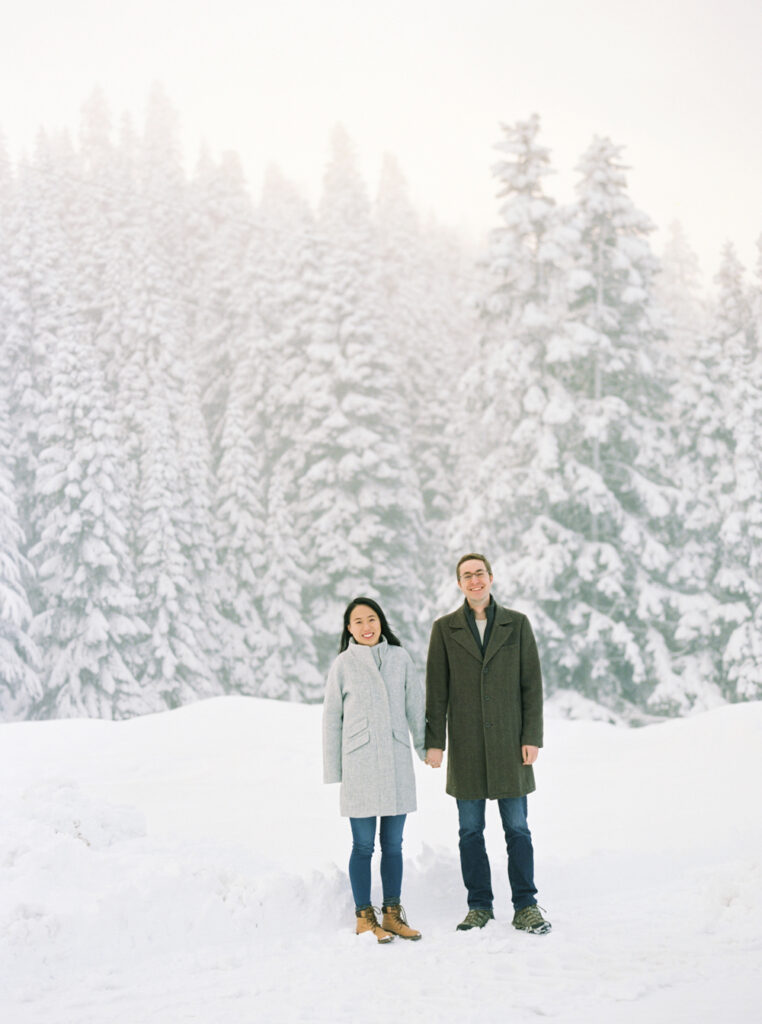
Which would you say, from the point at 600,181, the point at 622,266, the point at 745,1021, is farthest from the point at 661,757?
the point at 600,181

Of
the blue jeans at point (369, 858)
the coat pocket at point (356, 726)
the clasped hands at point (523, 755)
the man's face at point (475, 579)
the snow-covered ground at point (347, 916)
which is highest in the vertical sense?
the man's face at point (475, 579)

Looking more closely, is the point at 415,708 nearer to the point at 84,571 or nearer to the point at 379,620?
the point at 379,620

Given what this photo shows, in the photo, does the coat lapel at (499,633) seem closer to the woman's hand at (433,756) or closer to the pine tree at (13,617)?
the woman's hand at (433,756)

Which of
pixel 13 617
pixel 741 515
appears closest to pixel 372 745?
A: pixel 741 515

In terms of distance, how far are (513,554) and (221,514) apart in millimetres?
11382

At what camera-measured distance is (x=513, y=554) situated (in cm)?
2539

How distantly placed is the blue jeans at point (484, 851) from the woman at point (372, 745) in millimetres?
369

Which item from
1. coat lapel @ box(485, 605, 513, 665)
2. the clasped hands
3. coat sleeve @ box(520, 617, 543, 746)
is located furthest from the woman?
coat sleeve @ box(520, 617, 543, 746)

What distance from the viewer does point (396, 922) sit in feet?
18.6

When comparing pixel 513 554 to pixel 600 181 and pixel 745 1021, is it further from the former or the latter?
pixel 745 1021

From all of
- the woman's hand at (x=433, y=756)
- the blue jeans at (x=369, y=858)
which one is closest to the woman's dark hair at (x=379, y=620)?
the woman's hand at (x=433, y=756)

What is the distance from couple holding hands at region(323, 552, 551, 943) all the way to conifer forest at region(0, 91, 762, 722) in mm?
18287

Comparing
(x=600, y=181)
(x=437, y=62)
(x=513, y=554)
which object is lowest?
(x=513, y=554)

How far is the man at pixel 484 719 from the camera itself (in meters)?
5.91
